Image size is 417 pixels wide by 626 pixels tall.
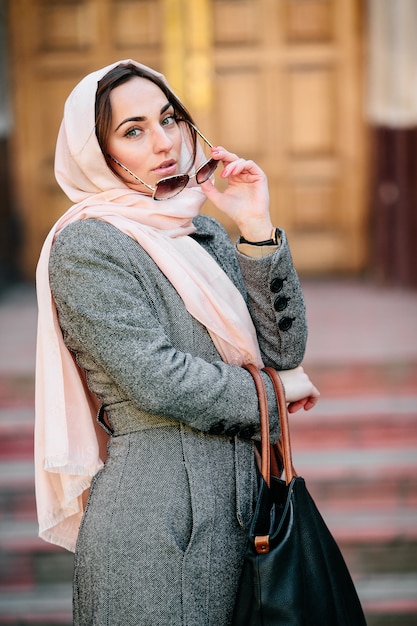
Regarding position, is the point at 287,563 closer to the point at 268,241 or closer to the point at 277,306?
the point at 277,306

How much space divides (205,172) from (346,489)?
2747mm

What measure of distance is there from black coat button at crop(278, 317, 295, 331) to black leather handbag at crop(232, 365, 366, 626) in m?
0.13

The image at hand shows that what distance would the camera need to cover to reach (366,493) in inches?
172

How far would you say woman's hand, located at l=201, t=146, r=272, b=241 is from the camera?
78.6 inches

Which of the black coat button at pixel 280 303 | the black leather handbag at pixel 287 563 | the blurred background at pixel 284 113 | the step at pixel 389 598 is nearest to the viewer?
the black leather handbag at pixel 287 563

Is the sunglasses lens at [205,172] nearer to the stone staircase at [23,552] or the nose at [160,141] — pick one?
the nose at [160,141]

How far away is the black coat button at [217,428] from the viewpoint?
1.89 m

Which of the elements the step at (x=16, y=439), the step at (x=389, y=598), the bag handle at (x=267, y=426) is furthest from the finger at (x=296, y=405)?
the step at (x=16, y=439)

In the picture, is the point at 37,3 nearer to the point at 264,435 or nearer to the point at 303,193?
the point at 303,193

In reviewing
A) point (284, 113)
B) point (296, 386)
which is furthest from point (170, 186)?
point (284, 113)

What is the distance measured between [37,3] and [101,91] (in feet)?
16.8

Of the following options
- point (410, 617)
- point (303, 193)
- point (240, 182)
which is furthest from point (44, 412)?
point (303, 193)

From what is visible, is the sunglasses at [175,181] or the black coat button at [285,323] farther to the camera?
the black coat button at [285,323]

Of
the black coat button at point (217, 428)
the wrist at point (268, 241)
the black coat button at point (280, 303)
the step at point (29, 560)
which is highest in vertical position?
the wrist at point (268, 241)
